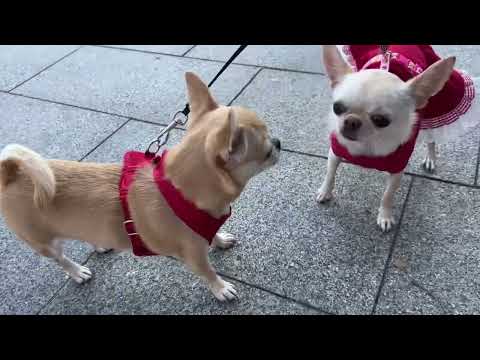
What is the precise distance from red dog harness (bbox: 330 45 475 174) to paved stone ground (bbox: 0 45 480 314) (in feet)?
1.93

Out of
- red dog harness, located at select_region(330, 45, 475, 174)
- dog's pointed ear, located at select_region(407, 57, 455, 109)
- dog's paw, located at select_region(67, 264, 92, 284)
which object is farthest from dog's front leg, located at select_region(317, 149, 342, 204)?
dog's paw, located at select_region(67, 264, 92, 284)

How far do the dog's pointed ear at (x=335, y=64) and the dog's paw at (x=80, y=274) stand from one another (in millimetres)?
2176

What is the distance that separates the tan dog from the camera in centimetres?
180

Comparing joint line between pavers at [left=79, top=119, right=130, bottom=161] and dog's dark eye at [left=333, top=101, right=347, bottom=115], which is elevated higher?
dog's dark eye at [left=333, top=101, right=347, bottom=115]

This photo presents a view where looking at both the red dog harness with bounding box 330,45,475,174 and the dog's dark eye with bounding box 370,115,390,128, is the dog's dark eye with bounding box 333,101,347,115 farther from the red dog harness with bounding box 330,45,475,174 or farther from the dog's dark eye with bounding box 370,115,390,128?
the red dog harness with bounding box 330,45,475,174

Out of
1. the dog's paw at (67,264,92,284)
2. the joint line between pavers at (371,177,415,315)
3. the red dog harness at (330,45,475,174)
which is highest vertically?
the red dog harness at (330,45,475,174)

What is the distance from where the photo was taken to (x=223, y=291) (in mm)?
2441

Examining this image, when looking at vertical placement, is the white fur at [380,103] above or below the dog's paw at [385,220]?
above

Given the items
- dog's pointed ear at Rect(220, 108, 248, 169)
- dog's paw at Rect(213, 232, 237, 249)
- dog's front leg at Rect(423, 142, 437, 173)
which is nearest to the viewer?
dog's pointed ear at Rect(220, 108, 248, 169)

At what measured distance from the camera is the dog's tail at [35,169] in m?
1.85

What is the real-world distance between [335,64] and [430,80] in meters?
0.56

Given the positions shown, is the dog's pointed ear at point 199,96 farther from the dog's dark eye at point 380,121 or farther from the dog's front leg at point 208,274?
the dog's dark eye at point 380,121

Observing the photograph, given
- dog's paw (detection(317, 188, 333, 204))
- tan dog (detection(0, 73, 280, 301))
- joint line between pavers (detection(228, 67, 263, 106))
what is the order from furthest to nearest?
joint line between pavers (detection(228, 67, 263, 106)) → dog's paw (detection(317, 188, 333, 204)) → tan dog (detection(0, 73, 280, 301))

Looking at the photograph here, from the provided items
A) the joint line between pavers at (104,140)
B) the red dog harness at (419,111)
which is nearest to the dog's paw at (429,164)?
the red dog harness at (419,111)
